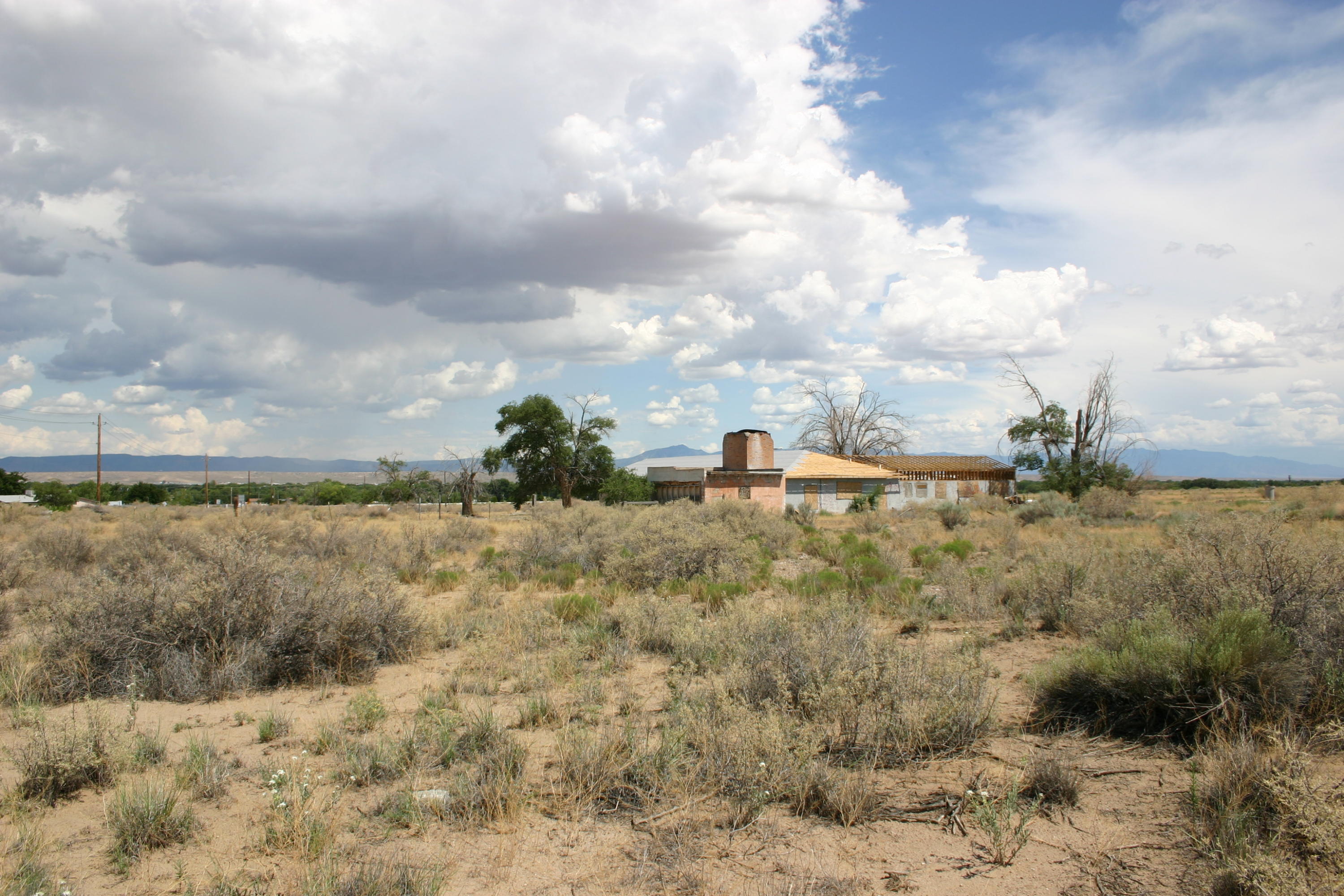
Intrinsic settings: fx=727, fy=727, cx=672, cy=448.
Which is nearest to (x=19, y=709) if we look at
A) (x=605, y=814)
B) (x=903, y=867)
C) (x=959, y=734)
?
(x=605, y=814)

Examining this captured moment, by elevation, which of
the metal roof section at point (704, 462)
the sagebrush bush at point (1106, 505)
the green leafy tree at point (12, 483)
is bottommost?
the sagebrush bush at point (1106, 505)

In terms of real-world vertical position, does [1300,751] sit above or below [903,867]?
above

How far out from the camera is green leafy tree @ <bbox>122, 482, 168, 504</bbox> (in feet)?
218

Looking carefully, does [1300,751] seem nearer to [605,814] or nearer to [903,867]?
[903,867]

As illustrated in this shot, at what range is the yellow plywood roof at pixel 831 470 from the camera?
43844mm

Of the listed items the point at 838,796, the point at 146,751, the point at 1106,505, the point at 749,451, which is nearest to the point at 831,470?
the point at 749,451

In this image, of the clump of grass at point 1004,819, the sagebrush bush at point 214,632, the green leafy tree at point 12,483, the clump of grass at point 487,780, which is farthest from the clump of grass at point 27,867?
the green leafy tree at point 12,483

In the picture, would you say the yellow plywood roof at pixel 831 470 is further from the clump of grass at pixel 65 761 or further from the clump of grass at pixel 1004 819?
the clump of grass at pixel 65 761

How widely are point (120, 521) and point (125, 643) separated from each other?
80.0 feet

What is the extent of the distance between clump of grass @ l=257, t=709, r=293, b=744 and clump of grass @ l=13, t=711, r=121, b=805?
3.45ft

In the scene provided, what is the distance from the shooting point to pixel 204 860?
4.17 metres

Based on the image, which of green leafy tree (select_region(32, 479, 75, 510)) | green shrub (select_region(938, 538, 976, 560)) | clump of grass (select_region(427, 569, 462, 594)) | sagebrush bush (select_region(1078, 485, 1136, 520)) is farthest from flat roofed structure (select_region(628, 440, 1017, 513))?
green leafy tree (select_region(32, 479, 75, 510))

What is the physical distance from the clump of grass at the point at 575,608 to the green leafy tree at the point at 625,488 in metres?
32.2

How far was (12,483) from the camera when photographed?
66.6 metres
